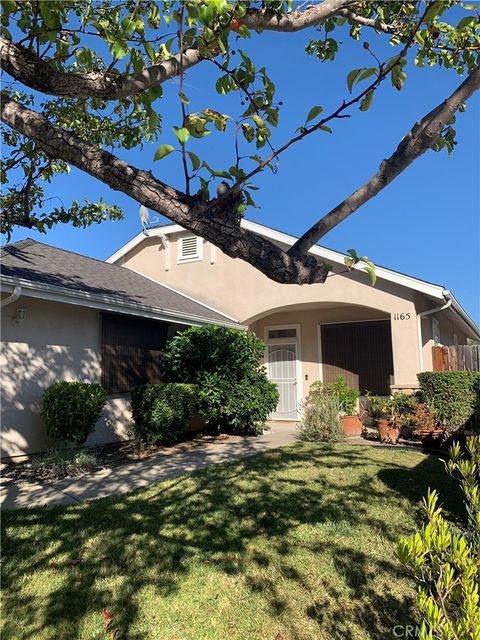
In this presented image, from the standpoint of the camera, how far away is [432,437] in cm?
909

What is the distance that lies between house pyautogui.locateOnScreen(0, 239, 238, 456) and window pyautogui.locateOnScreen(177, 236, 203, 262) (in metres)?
2.68

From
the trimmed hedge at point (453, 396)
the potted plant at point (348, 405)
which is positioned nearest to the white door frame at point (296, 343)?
the potted plant at point (348, 405)

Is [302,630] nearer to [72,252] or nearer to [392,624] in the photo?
[392,624]

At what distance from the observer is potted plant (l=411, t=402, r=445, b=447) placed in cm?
907

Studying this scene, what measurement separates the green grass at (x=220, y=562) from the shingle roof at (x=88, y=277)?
4908mm

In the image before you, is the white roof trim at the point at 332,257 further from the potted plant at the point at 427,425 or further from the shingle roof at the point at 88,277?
the potted plant at the point at 427,425

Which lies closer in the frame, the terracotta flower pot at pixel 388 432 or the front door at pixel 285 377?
the terracotta flower pot at pixel 388 432

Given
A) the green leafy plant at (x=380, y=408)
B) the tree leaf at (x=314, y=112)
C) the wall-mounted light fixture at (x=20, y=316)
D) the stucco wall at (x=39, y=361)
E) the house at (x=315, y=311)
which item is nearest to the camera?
the tree leaf at (x=314, y=112)

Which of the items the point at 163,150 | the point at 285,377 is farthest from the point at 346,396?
the point at 163,150

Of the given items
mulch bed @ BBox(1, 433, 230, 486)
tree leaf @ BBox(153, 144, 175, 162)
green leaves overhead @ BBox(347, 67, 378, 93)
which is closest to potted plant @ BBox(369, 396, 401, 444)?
mulch bed @ BBox(1, 433, 230, 486)

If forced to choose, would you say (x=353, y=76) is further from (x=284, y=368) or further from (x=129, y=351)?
(x=284, y=368)

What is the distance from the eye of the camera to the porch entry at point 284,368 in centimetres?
1462

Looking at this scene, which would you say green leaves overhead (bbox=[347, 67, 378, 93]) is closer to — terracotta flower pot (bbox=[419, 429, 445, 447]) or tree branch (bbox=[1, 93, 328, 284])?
tree branch (bbox=[1, 93, 328, 284])

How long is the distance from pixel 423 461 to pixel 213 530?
4550 millimetres
